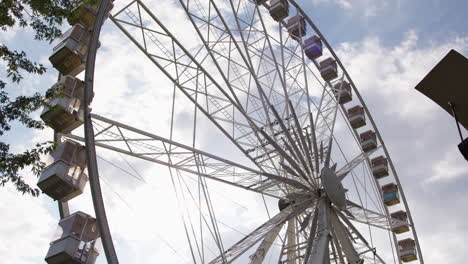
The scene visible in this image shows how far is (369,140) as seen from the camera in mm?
24859

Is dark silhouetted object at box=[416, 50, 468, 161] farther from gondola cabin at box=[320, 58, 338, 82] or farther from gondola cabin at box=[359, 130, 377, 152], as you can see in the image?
gondola cabin at box=[359, 130, 377, 152]

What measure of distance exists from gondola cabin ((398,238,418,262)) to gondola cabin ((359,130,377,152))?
524cm

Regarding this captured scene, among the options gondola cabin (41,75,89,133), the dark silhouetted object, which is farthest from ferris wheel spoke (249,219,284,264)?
the dark silhouetted object

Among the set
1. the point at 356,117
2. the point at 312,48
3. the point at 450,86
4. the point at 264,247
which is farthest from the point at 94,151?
the point at 356,117

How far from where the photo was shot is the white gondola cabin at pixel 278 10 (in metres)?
21.4

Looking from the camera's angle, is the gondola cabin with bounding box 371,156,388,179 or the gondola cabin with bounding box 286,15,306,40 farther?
the gondola cabin with bounding box 371,156,388,179

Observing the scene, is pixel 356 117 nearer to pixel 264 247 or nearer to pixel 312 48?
pixel 312 48

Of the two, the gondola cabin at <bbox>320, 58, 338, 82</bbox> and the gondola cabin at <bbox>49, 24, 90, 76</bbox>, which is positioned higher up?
the gondola cabin at <bbox>320, 58, 338, 82</bbox>

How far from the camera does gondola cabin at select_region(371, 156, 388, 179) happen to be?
25.3 m

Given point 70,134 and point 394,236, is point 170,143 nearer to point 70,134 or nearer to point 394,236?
point 70,134

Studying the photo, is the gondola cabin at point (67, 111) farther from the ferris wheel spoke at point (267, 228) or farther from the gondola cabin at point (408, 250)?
the gondola cabin at point (408, 250)

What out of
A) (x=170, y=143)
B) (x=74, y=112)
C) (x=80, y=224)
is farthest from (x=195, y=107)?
(x=80, y=224)

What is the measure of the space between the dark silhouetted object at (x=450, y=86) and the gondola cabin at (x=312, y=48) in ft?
62.2

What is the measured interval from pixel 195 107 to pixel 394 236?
15.3 meters
